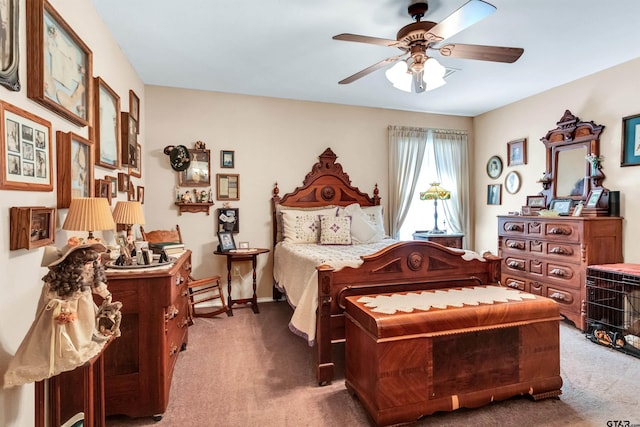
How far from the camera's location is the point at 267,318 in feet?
11.8

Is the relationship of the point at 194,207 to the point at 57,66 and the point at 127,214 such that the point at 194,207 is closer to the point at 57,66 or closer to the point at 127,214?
the point at 127,214

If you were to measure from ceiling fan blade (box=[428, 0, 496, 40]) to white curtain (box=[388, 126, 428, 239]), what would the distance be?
2.70 m

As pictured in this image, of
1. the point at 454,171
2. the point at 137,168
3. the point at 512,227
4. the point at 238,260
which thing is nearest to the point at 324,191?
the point at 238,260

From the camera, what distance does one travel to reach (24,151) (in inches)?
54.9

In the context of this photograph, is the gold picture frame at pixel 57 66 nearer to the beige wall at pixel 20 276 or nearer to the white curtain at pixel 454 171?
the beige wall at pixel 20 276

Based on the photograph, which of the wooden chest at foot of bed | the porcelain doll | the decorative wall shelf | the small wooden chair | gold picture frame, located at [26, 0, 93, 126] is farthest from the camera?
the decorative wall shelf

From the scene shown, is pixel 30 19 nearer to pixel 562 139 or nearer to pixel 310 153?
pixel 310 153

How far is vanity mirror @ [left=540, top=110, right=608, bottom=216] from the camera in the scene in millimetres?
3453

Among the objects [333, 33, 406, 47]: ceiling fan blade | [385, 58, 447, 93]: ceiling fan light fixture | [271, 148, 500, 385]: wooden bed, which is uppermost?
[333, 33, 406, 47]: ceiling fan blade

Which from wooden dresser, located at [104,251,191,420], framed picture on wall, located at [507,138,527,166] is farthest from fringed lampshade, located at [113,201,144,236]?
framed picture on wall, located at [507,138,527,166]

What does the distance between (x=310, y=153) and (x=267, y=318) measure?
7.05 feet

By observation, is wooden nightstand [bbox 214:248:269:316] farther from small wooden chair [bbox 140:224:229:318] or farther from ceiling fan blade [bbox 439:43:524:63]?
ceiling fan blade [bbox 439:43:524:63]

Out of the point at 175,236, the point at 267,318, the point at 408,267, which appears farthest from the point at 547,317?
the point at 175,236

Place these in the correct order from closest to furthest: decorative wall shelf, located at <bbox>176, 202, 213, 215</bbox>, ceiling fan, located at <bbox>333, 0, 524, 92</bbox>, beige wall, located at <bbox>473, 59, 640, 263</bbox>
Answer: ceiling fan, located at <bbox>333, 0, 524, 92</bbox>, beige wall, located at <bbox>473, 59, 640, 263</bbox>, decorative wall shelf, located at <bbox>176, 202, 213, 215</bbox>
